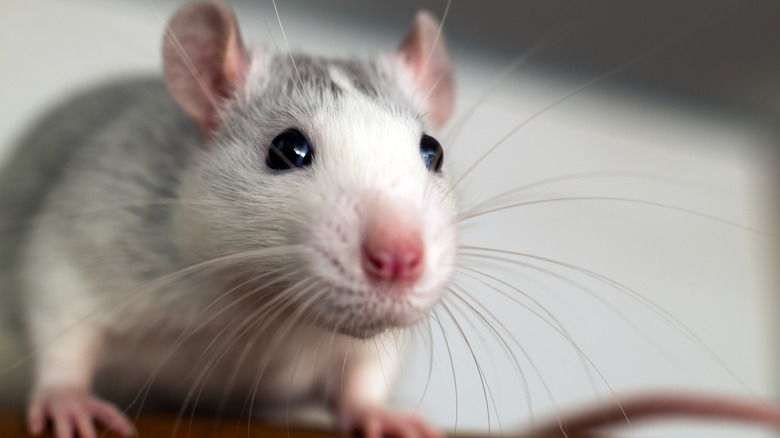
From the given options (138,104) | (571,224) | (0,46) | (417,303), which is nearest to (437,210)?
(417,303)

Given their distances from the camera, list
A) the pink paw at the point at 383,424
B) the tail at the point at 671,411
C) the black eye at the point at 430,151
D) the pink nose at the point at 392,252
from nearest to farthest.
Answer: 1. the pink nose at the point at 392,252
2. the black eye at the point at 430,151
3. the pink paw at the point at 383,424
4. the tail at the point at 671,411

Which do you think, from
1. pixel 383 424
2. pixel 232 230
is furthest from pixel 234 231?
pixel 383 424

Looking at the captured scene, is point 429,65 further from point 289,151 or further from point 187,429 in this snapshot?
point 187,429

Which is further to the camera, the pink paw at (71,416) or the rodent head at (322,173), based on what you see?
the pink paw at (71,416)

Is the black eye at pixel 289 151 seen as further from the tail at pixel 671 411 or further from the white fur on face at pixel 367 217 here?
the tail at pixel 671 411

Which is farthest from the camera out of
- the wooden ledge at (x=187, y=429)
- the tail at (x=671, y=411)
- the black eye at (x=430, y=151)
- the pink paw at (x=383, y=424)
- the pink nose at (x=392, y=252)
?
the tail at (x=671, y=411)

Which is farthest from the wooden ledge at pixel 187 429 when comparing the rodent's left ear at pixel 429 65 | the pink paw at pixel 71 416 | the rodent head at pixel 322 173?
the rodent's left ear at pixel 429 65

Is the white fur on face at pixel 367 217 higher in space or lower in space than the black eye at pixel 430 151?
lower

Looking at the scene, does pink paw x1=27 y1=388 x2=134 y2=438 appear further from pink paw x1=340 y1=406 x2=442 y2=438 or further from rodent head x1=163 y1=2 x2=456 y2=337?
pink paw x1=340 y1=406 x2=442 y2=438
